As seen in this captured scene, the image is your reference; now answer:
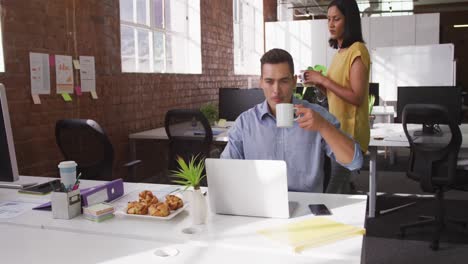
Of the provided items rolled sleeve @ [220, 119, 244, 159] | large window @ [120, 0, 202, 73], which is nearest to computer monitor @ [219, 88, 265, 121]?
large window @ [120, 0, 202, 73]

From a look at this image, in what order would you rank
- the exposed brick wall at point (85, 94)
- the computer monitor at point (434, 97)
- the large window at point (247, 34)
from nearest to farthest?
1. the exposed brick wall at point (85, 94)
2. the computer monitor at point (434, 97)
3. the large window at point (247, 34)

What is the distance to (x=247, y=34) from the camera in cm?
904

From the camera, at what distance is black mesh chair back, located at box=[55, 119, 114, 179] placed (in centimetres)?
300

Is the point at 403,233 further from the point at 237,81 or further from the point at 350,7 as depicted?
the point at 237,81

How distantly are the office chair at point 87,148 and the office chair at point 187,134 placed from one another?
2.87ft

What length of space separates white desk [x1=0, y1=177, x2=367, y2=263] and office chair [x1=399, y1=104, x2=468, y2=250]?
72.0 inches

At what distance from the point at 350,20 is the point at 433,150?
4.49ft

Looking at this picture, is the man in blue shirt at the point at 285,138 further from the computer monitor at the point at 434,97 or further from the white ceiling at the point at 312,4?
the white ceiling at the point at 312,4

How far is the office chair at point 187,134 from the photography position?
12.6 ft

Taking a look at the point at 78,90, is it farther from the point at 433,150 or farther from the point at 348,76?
the point at 433,150

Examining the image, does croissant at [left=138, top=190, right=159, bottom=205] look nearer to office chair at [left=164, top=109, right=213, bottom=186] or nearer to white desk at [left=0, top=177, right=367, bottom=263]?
white desk at [left=0, top=177, right=367, bottom=263]

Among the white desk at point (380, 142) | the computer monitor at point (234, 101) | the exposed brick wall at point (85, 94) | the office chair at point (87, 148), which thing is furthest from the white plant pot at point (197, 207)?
the computer monitor at point (234, 101)

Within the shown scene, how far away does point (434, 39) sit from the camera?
8.99 meters

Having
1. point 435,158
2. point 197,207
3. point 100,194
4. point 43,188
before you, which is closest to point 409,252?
point 435,158
